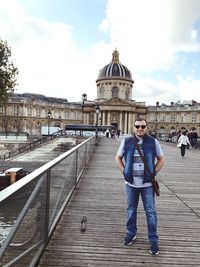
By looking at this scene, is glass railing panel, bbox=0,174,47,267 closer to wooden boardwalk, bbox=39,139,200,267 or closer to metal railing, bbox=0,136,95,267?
metal railing, bbox=0,136,95,267

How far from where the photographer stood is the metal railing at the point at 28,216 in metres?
3.66

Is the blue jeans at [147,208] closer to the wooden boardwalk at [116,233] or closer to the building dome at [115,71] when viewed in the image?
the wooden boardwalk at [116,233]

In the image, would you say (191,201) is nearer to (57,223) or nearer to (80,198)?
(80,198)

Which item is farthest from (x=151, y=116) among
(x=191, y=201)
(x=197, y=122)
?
(x=191, y=201)

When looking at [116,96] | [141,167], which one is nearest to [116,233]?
[141,167]

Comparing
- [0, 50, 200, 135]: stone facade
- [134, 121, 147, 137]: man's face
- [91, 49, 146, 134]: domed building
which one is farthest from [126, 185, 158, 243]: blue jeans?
[91, 49, 146, 134]: domed building

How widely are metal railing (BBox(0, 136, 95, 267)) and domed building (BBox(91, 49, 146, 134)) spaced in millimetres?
118862

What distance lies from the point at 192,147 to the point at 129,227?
109 ft

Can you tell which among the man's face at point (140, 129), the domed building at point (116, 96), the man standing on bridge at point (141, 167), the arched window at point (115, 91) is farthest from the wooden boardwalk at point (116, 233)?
the arched window at point (115, 91)

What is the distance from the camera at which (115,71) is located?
423ft

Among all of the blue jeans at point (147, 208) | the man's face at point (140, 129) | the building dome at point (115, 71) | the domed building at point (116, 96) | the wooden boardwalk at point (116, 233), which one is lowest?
the wooden boardwalk at point (116, 233)

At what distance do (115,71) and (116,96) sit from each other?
838 centimetres

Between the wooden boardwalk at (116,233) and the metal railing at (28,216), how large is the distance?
30cm

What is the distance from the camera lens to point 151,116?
145 meters
